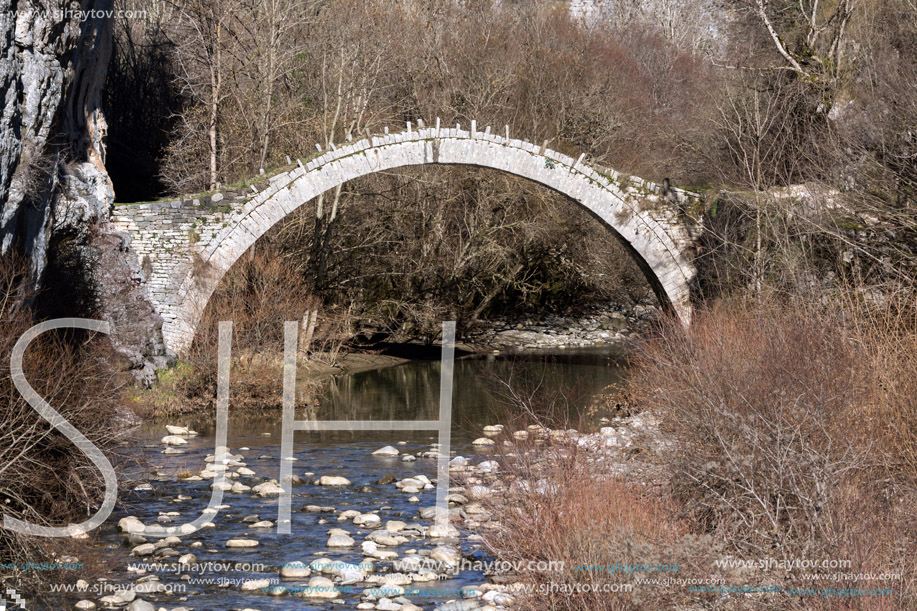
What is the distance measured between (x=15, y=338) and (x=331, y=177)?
23.5 ft

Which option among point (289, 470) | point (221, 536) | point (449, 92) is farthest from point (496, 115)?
point (221, 536)

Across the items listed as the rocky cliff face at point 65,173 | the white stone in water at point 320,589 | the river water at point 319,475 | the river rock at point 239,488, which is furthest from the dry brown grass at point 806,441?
the rocky cliff face at point 65,173

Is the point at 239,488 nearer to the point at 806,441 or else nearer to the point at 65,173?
the point at 806,441

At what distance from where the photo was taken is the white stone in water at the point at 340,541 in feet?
21.9

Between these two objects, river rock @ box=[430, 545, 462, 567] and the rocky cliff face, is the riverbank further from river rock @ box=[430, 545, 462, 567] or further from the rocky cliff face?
river rock @ box=[430, 545, 462, 567]

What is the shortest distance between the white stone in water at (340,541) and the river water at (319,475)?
0.06 meters

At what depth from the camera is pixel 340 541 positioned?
6707 millimetres

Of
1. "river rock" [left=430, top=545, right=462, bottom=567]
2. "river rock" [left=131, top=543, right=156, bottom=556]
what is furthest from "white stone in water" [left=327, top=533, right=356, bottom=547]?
"river rock" [left=131, top=543, right=156, bottom=556]

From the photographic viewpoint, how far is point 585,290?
1995cm

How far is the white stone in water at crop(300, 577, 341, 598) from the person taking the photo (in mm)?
5773

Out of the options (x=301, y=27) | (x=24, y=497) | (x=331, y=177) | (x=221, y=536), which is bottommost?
(x=221, y=536)

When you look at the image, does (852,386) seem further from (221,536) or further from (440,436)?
(440,436)

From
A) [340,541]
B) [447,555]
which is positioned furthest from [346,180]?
[447,555]

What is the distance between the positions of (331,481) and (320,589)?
8.84 ft
